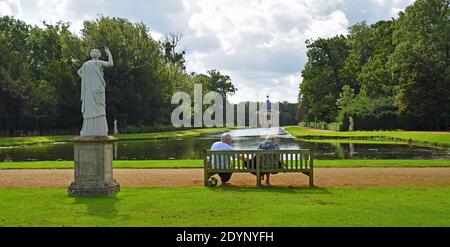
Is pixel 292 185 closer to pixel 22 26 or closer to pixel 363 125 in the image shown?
pixel 363 125

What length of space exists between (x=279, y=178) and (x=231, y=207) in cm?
549

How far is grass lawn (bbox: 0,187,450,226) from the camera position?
7656mm

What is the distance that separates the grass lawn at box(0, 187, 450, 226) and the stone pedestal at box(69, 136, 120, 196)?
366mm

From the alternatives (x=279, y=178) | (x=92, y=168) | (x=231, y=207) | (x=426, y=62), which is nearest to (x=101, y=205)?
(x=92, y=168)

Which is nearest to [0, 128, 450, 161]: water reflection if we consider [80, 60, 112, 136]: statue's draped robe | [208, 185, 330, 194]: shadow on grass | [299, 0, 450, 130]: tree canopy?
[208, 185, 330, 194]: shadow on grass

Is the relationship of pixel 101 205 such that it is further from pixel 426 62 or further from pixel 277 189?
pixel 426 62

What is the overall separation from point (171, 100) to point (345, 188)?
63.6 meters

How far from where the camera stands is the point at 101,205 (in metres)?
9.42

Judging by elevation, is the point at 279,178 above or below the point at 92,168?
below

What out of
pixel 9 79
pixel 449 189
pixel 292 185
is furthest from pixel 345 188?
pixel 9 79

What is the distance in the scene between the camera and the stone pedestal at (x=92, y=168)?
10719mm

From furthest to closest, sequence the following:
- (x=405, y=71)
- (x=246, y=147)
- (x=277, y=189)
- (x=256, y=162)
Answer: (x=405, y=71) → (x=246, y=147) → (x=256, y=162) → (x=277, y=189)

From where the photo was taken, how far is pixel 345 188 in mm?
11812

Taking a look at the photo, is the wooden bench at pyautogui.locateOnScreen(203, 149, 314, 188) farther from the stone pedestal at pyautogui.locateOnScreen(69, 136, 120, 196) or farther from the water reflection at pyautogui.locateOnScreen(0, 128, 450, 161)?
the water reflection at pyautogui.locateOnScreen(0, 128, 450, 161)
